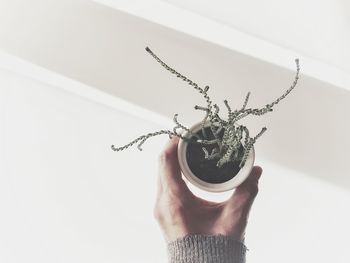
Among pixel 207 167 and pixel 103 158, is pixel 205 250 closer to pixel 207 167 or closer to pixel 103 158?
pixel 207 167

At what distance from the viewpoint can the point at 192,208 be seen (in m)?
0.86

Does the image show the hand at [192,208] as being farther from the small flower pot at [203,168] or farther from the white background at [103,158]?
the white background at [103,158]

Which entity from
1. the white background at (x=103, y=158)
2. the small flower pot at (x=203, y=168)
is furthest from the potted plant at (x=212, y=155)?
the white background at (x=103, y=158)

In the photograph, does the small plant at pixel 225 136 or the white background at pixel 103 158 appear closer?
the small plant at pixel 225 136

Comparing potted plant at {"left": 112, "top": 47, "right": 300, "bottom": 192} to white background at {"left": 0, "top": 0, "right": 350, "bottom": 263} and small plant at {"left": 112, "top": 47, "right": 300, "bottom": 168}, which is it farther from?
white background at {"left": 0, "top": 0, "right": 350, "bottom": 263}

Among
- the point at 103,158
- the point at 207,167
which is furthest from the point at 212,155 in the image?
the point at 103,158

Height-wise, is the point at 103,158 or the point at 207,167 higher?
the point at 103,158

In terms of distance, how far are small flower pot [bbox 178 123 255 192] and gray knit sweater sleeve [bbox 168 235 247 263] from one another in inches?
3.0

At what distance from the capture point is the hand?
837 millimetres

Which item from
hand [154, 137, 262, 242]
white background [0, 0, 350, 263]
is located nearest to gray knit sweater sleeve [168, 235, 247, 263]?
hand [154, 137, 262, 242]

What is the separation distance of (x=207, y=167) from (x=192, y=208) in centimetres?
8

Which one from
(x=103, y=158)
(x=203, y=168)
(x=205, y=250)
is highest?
(x=103, y=158)

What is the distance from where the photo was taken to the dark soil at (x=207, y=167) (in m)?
0.82

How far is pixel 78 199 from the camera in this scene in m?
1.04
